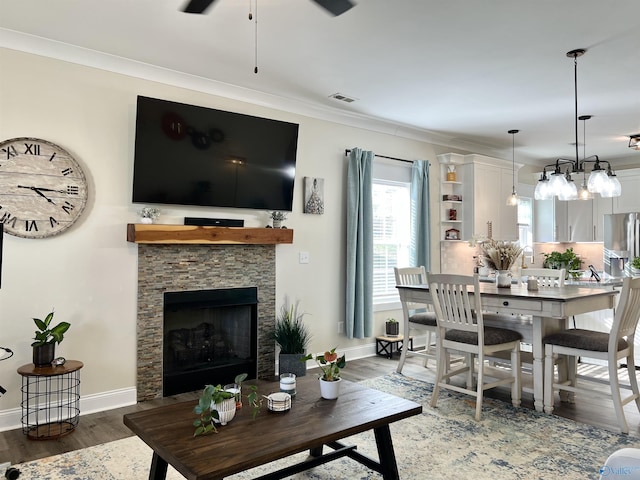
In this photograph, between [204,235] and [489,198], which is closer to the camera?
[204,235]

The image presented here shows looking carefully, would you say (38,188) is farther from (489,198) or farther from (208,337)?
(489,198)

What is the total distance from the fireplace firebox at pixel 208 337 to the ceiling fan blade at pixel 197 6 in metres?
2.54

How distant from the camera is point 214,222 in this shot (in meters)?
4.18

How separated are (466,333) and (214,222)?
2.27 metres

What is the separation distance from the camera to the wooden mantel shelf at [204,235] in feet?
12.2

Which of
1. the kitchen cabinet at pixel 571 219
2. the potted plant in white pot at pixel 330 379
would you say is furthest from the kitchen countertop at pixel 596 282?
the potted plant in white pot at pixel 330 379

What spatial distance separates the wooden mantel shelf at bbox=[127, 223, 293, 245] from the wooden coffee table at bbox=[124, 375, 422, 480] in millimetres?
1648

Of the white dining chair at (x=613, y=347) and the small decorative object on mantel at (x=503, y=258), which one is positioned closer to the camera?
the white dining chair at (x=613, y=347)

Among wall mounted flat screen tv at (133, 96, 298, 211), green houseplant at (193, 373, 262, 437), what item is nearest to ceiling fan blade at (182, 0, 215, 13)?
green houseplant at (193, 373, 262, 437)

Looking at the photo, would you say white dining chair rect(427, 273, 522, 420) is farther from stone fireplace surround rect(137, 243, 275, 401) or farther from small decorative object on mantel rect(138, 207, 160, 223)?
small decorative object on mantel rect(138, 207, 160, 223)

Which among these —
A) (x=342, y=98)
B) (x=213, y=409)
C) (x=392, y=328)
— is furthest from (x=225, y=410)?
(x=392, y=328)

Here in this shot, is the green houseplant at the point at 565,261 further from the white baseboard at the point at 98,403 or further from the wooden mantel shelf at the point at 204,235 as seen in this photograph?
the white baseboard at the point at 98,403

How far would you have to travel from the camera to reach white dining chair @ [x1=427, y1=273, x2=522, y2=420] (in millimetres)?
3574

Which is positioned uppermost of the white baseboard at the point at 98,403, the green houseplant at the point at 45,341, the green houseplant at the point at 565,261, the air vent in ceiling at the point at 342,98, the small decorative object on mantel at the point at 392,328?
the air vent in ceiling at the point at 342,98
